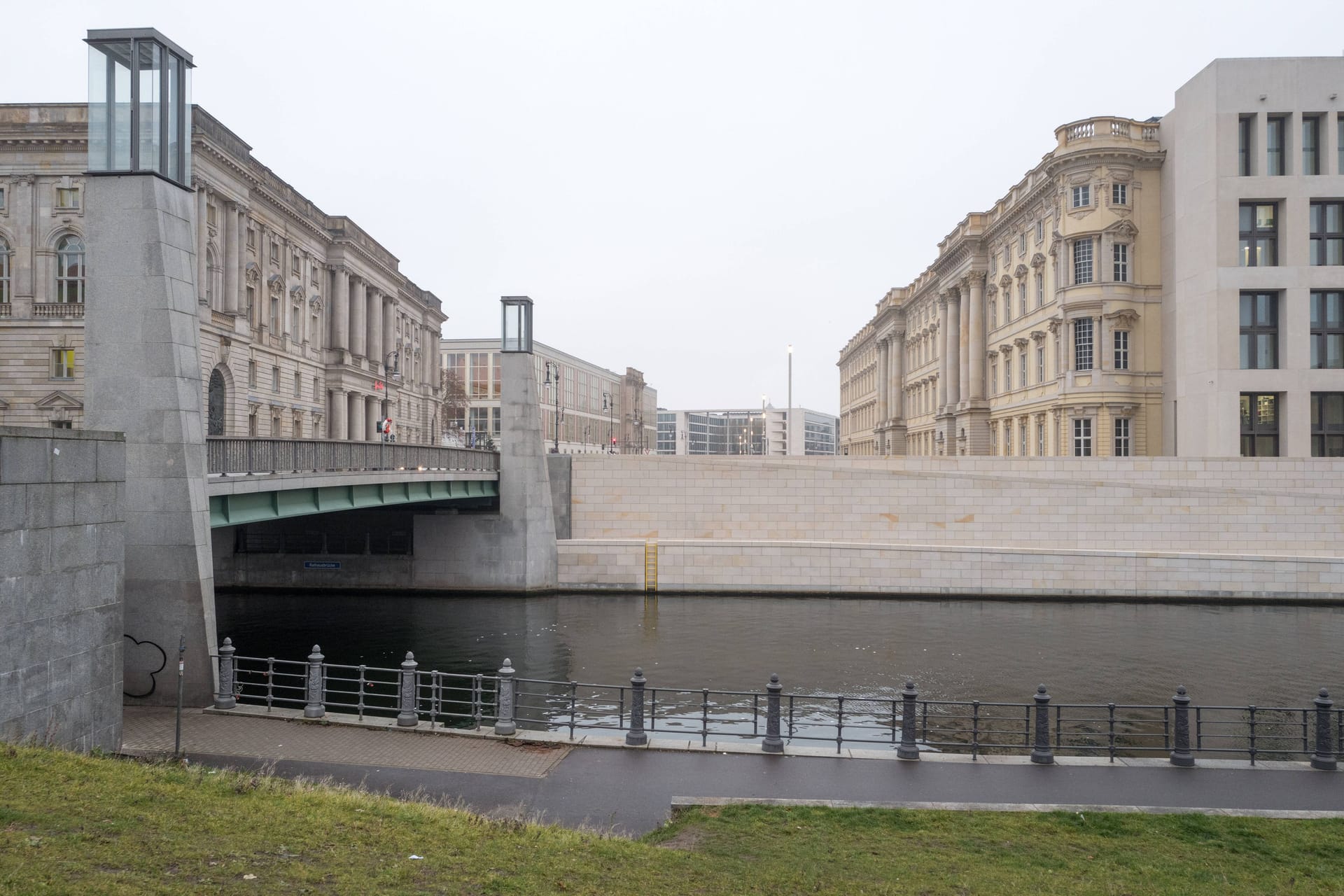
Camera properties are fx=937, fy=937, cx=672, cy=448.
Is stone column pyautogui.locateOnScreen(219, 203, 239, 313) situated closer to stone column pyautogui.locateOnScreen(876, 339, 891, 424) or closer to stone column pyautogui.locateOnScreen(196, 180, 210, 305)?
stone column pyautogui.locateOnScreen(196, 180, 210, 305)

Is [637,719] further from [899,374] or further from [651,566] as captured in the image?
[899,374]

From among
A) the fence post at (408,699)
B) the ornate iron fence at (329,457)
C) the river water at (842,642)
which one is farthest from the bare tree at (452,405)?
the fence post at (408,699)

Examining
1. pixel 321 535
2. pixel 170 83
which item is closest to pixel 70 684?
pixel 170 83

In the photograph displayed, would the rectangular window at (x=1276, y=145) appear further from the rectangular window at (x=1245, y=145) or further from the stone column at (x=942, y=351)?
the stone column at (x=942, y=351)

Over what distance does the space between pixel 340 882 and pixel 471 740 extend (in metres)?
7.54

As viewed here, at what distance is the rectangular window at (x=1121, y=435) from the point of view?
2074 inches

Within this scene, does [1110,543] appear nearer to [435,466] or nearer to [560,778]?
[435,466]

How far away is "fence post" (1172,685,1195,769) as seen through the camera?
550 inches

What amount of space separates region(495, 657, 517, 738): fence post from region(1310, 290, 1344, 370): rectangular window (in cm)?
4992

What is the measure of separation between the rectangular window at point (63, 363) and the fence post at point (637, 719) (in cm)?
4835

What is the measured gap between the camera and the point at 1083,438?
53531 mm

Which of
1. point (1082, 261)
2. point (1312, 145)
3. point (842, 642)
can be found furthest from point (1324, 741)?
point (1312, 145)

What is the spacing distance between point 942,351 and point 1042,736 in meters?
69.9

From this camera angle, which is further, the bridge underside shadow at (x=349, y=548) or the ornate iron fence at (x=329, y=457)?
the bridge underside shadow at (x=349, y=548)
